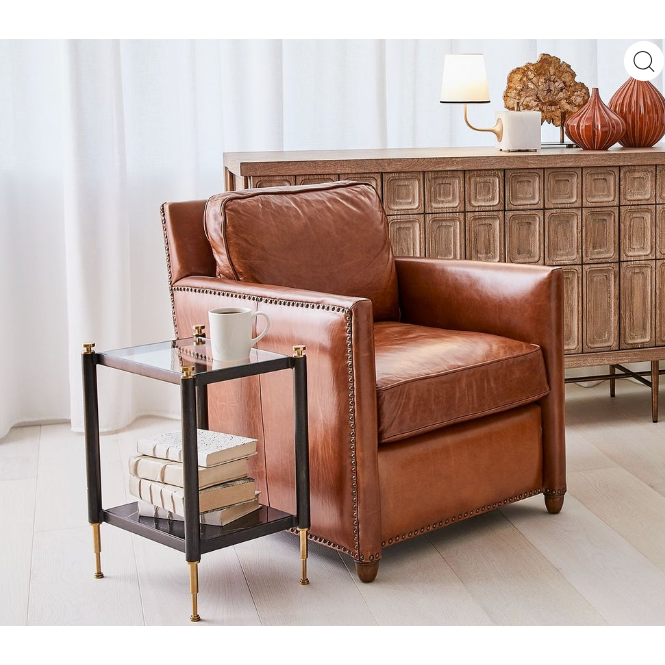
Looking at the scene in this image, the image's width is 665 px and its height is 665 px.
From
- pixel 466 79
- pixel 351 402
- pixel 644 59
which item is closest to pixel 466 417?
pixel 351 402

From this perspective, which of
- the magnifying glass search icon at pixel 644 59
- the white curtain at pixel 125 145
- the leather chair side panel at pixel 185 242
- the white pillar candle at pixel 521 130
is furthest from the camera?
the magnifying glass search icon at pixel 644 59

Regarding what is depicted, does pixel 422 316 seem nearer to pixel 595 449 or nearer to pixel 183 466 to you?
pixel 595 449

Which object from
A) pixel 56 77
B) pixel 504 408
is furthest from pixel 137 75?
pixel 504 408

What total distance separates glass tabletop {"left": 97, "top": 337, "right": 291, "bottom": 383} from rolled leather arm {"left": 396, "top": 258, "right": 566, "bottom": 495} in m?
0.67

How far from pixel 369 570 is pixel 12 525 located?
0.95m

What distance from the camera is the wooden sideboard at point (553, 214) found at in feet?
9.52

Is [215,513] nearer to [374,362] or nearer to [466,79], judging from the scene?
[374,362]

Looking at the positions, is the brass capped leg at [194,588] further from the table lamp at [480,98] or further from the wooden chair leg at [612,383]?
the wooden chair leg at [612,383]

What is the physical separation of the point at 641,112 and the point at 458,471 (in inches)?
64.2

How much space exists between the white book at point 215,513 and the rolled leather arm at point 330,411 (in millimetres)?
123

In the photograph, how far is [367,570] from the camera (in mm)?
2021

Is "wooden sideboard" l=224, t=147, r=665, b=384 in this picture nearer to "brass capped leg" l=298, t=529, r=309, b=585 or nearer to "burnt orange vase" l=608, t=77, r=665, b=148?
"burnt orange vase" l=608, t=77, r=665, b=148

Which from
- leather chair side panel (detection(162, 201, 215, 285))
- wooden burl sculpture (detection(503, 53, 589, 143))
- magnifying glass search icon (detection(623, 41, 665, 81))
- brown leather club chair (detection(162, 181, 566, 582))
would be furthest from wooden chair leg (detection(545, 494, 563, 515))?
magnifying glass search icon (detection(623, 41, 665, 81))

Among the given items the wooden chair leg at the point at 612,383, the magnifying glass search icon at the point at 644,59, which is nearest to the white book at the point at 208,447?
the wooden chair leg at the point at 612,383
